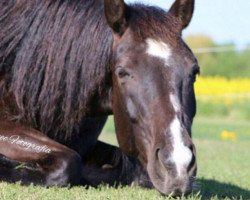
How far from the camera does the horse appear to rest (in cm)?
498

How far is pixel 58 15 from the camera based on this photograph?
19.4 feet

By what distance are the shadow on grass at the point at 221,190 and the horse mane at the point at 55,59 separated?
1.29 metres

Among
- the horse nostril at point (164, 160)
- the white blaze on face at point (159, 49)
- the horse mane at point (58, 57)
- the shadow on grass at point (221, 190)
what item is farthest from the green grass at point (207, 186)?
the white blaze on face at point (159, 49)

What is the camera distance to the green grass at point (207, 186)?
505cm

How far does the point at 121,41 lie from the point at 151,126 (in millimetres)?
774

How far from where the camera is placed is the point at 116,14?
17.9ft

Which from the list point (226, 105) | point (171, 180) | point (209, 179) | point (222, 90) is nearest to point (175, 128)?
point (171, 180)

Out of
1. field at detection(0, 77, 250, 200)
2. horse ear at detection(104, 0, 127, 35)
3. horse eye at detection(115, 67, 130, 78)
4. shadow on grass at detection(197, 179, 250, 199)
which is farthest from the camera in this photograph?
shadow on grass at detection(197, 179, 250, 199)

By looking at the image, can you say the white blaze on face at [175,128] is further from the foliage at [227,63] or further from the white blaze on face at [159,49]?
the foliage at [227,63]

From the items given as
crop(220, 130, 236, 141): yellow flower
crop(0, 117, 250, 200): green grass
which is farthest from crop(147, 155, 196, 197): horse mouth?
crop(220, 130, 236, 141): yellow flower

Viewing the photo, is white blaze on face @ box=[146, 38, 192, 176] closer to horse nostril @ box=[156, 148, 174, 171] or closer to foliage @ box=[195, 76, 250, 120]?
horse nostril @ box=[156, 148, 174, 171]

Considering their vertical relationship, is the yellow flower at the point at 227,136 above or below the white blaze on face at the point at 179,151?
below

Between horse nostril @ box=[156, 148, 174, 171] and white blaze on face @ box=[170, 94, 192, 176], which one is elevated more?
white blaze on face @ box=[170, 94, 192, 176]

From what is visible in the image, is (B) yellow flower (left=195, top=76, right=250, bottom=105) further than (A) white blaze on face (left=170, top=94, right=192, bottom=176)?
Yes
